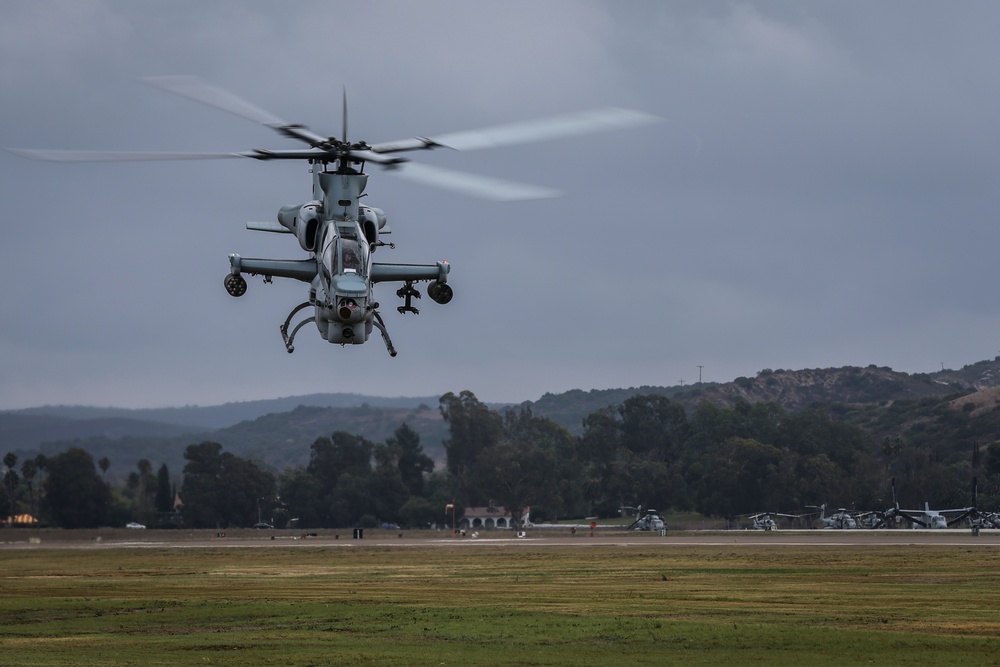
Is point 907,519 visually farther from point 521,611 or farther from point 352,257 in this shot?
point 352,257

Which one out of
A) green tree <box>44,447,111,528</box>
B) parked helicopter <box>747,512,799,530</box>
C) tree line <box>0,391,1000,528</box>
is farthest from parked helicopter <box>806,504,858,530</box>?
green tree <box>44,447,111,528</box>

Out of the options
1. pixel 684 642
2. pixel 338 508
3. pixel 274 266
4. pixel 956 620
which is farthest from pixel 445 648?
pixel 338 508

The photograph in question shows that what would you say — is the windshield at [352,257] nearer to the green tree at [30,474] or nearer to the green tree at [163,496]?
the green tree at [163,496]

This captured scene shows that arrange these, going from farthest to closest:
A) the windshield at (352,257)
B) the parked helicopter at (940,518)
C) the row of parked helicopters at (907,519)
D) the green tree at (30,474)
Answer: the green tree at (30,474) → the row of parked helicopters at (907,519) → the parked helicopter at (940,518) → the windshield at (352,257)

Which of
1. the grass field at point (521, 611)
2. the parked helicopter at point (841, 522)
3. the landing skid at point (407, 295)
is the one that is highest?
the landing skid at point (407, 295)

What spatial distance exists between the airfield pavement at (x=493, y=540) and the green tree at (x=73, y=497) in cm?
1695

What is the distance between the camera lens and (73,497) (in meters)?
173

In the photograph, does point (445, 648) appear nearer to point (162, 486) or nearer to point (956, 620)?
point (956, 620)

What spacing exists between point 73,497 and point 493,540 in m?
76.0

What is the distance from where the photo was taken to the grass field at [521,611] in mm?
36781

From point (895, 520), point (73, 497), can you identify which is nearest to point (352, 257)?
point (895, 520)

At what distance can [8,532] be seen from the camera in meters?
142

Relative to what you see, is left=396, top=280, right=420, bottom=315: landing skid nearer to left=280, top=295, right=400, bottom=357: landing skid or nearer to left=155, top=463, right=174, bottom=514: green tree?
left=280, top=295, right=400, bottom=357: landing skid

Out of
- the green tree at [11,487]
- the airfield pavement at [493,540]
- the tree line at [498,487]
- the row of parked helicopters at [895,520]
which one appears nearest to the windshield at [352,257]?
the airfield pavement at [493,540]
